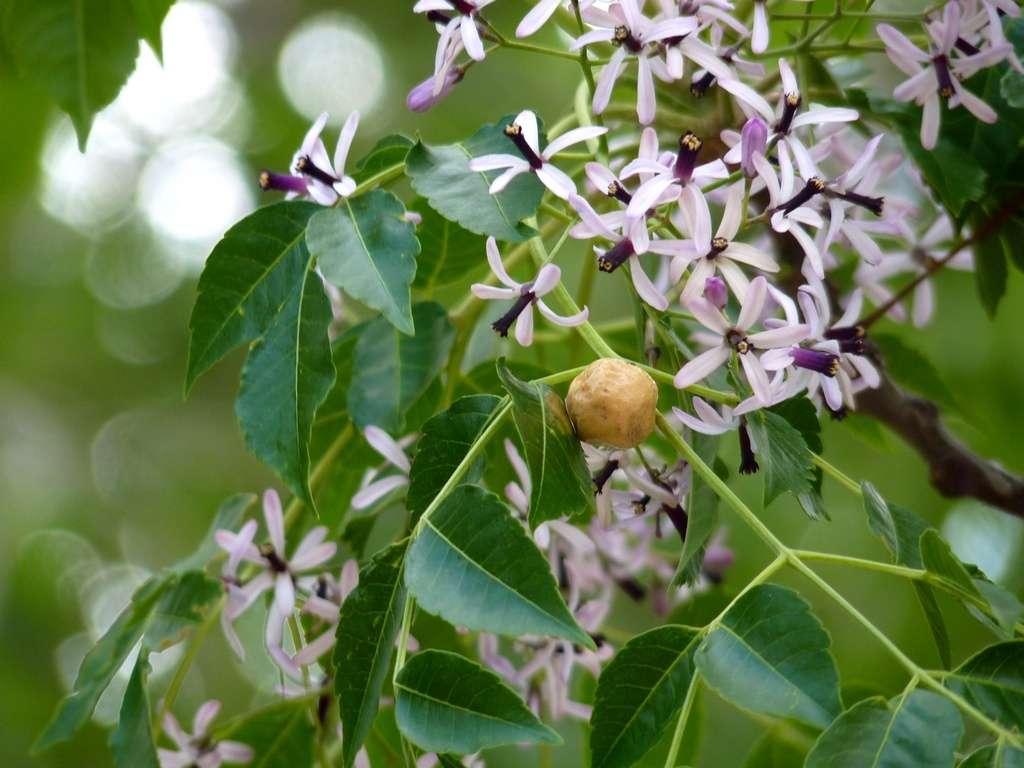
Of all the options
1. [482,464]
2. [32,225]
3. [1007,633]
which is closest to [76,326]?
[32,225]

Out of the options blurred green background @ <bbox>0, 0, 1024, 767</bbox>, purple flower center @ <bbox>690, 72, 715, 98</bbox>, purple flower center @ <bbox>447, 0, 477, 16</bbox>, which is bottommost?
blurred green background @ <bbox>0, 0, 1024, 767</bbox>

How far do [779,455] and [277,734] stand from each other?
50cm

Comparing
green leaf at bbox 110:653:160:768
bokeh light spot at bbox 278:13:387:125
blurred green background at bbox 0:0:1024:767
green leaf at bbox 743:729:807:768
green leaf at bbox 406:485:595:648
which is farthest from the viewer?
bokeh light spot at bbox 278:13:387:125

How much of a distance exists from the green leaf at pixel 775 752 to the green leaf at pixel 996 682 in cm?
42

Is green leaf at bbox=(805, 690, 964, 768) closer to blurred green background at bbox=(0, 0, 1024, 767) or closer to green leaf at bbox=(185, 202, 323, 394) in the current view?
green leaf at bbox=(185, 202, 323, 394)

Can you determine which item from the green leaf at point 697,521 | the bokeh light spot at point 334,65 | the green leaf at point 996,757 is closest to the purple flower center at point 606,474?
the green leaf at point 697,521

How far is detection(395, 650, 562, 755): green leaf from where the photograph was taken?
1.62 ft

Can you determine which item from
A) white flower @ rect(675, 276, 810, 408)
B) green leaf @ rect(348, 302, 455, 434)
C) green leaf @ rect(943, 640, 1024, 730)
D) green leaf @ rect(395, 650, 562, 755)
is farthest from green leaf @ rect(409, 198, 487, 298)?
green leaf @ rect(943, 640, 1024, 730)

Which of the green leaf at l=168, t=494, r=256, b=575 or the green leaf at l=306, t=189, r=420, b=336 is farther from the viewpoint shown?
the green leaf at l=168, t=494, r=256, b=575

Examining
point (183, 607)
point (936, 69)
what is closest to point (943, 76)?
point (936, 69)

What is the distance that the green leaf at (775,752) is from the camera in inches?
36.5

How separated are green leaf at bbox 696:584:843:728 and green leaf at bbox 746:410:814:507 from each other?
0.23 feet

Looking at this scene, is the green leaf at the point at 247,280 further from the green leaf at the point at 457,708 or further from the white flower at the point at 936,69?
the white flower at the point at 936,69

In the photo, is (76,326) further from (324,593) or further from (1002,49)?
(1002,49)
